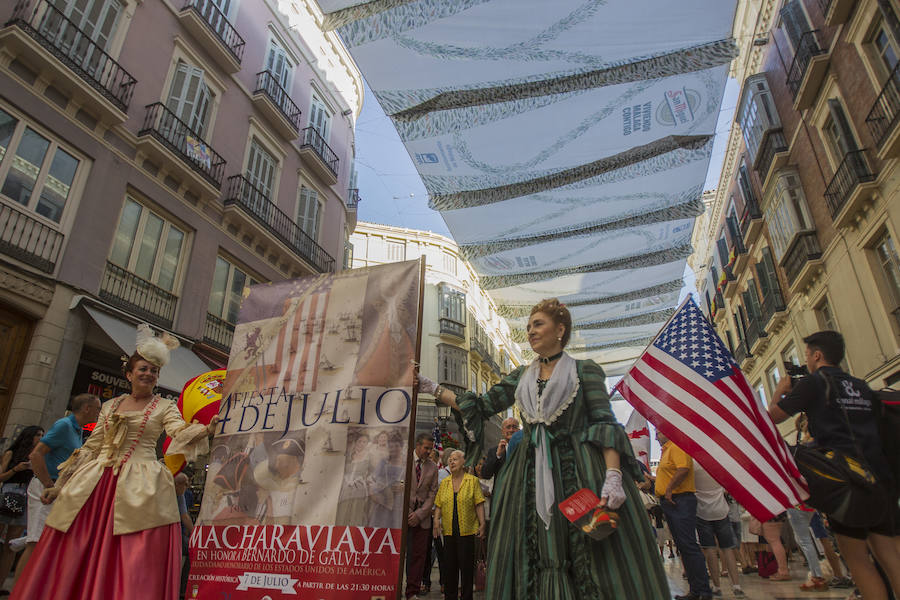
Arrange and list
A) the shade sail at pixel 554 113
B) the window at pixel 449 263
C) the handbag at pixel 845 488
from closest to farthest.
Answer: the handbag at pixel 845 488 → the shade sail at pixel 554 113 → the window at pixel 449 263

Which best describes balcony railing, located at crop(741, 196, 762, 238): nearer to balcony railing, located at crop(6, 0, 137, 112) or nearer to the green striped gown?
the green striped gown

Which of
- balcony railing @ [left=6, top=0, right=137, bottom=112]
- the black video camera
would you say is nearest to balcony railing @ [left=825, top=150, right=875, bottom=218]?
the black video camera

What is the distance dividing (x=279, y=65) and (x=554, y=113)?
416 inches

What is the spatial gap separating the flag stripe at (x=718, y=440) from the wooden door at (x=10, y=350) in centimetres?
880

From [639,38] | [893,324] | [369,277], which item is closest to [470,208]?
[639,38]

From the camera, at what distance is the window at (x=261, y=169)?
1362cm

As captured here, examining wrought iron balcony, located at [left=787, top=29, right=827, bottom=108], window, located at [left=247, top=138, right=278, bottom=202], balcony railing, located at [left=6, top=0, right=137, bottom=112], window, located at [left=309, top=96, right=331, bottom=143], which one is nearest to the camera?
balcony railing, located at [left=6, top=0, right=137, bottom=112]

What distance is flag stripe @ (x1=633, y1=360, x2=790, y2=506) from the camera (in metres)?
3.10

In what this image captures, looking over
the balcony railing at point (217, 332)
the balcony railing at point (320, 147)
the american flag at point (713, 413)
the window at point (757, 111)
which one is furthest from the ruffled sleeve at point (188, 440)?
the window at point (757, 111)

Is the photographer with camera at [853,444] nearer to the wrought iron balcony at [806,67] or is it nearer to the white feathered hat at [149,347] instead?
the white feathered hat at [149,347]

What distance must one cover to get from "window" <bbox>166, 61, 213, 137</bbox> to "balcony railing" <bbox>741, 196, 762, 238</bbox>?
50.4ft

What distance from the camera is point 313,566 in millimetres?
3025

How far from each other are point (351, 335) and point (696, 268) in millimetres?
26910

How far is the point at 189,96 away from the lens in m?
11.5
